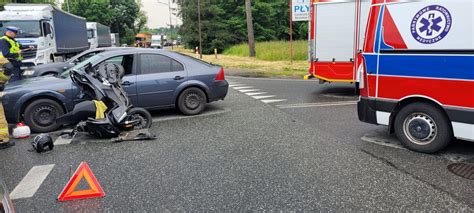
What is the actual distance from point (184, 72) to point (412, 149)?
15.3ft

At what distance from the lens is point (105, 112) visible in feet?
21.8

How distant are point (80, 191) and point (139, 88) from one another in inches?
154

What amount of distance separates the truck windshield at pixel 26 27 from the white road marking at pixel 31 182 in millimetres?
14315

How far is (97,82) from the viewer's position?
6820mm

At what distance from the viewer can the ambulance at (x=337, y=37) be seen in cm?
1035

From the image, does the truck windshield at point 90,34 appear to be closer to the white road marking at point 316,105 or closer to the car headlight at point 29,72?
the car headlight at point 29,72

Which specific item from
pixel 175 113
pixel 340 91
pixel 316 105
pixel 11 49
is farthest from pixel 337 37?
pixel 11 49

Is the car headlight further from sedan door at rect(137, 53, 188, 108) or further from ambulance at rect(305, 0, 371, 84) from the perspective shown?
ambulance at rect(305, 0, 371, 84)

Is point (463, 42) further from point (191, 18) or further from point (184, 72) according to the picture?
point (191, 18)

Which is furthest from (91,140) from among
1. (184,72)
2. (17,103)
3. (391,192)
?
(391,192)

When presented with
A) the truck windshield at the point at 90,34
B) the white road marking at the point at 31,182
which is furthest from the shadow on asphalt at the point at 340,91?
the truck windshield at the point at 90,34

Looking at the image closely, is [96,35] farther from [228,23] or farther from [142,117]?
[142,117]

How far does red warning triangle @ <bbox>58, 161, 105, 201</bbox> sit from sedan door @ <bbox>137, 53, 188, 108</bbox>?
3.90 m

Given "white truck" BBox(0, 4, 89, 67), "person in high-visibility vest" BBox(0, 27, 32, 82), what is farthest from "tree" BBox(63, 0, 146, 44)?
"person in high-visibility vest" BBox(0, 27, 32, 82)
